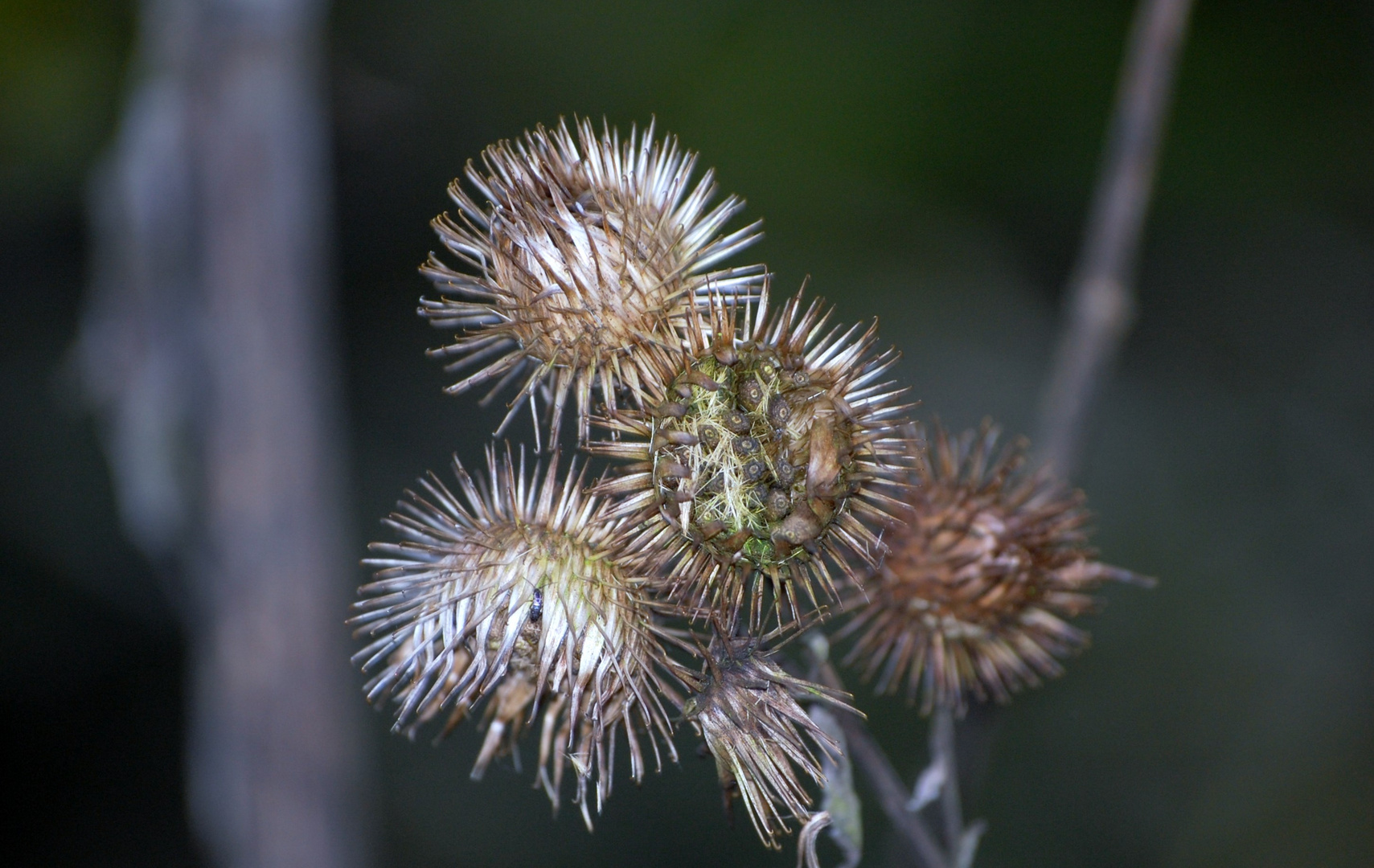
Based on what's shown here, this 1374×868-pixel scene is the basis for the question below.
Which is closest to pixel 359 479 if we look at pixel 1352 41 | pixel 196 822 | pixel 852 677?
pixel 196 822

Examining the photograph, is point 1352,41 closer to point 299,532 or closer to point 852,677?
point 852,677

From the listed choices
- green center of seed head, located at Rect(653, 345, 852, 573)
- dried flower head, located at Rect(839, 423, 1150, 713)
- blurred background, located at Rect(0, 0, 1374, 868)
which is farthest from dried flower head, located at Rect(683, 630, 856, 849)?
blurred background, located at Rect(0, 0, 1374, 868)

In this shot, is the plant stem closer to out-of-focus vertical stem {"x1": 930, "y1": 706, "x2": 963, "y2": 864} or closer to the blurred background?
out-of-focus vertical stem {"x1": 930, "y1": 706, "x2": 963, "y2": 864}

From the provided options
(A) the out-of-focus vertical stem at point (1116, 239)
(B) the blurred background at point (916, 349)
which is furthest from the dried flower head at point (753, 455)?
(B) the blurred background at point (916, 349)

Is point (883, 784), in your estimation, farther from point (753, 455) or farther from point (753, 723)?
point (753, 455)

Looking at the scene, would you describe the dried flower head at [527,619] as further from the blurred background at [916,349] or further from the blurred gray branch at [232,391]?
the blurred background at [916,349]

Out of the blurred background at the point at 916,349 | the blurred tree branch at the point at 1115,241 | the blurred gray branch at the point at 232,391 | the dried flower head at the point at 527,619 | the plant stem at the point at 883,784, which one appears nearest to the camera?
the dried flower head at the point at 527,619
